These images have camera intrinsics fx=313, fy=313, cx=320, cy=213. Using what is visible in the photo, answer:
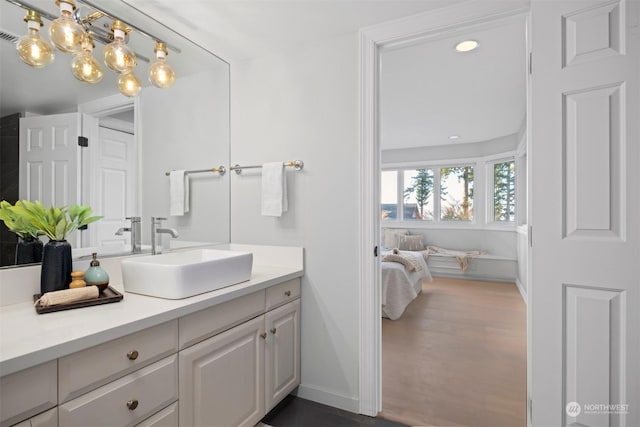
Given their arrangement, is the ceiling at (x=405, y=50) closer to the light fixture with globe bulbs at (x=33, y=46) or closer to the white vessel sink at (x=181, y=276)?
the light fixture with globe bulbs at (x=33, y=46)

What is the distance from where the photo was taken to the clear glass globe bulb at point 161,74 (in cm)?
181

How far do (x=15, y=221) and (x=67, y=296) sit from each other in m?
0.42

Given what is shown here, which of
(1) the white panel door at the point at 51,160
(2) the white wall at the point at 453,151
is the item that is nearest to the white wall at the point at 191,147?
(1) the white panel door at the point at 51,160

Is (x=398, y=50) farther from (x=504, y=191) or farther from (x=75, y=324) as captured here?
(x=504, y=191)

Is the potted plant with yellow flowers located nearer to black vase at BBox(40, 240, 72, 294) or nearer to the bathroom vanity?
black vase at BBox(40, 240, 72, 294)

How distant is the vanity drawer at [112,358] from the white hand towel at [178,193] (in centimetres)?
104

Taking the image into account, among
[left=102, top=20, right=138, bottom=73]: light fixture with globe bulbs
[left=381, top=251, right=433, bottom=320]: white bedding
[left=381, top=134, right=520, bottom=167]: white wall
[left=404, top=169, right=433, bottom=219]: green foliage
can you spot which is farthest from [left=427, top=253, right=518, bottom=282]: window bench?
[left=102, top=20, right=138, bottom=73]: light fixture with globe bulbs

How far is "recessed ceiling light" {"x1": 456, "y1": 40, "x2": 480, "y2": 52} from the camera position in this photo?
2385mm

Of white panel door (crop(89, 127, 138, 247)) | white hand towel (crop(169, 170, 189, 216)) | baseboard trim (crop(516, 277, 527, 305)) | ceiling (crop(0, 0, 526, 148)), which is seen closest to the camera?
white panel door (crop(89, 127, 138, 247))

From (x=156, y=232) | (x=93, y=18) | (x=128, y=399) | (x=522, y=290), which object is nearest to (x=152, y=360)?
(x=128, y=399)

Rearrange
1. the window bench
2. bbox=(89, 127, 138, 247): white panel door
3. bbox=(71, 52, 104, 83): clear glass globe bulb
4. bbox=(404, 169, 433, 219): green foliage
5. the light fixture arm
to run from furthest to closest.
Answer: bbox=(404, 169, 433, 219): green foliage → the window bench → bbox=(89, 127, 138, 247): white panel door → bbox=(71, 52, 104, 83): clear glass globe bulb → the light fixture arm

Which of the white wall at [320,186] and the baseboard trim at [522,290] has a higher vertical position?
the white wall at [320,186]

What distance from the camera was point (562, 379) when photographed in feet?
4.51

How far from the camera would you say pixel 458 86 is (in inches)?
130
